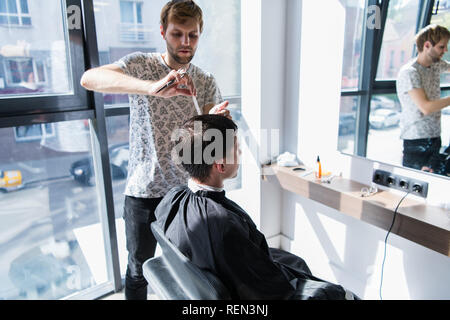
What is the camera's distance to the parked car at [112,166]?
1.95 m

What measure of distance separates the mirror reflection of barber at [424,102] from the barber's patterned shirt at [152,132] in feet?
3.57

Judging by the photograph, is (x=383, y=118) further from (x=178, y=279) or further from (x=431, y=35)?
(x=178, y=279)

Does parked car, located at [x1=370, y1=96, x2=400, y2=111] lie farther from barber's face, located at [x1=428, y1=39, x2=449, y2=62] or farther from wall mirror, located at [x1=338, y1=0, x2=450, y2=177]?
barber's face, located at [x1=428, y1=39, x2=449, y2=62]

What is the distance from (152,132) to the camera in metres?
1.53

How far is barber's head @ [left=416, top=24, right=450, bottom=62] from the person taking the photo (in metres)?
1.52

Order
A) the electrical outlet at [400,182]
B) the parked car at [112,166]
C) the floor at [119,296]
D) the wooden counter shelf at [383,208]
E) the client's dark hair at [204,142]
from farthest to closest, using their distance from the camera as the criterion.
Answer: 1. the floor at [119,296]
2. the parked car at [112,166]
3. the electrical outlet at [400,182]
4. the wooden counter shelf at [383,208]
5. the client's dark hair at [204,142]

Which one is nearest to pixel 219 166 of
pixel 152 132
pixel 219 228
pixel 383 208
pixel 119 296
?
pixel 219 228

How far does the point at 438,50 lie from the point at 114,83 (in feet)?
4.81

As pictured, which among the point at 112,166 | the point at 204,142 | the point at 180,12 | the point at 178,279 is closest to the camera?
the point at 178,279

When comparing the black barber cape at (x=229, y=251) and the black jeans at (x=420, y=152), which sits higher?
the black jeans at (x=420, y=152)

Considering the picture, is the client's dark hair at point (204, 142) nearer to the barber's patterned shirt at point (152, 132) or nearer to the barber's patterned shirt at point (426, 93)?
the barber's patterned shirt at point (152, 132)

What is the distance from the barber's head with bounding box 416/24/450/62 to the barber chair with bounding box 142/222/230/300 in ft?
4.71

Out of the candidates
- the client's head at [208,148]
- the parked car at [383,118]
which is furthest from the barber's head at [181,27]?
the parked car at [383,118]
